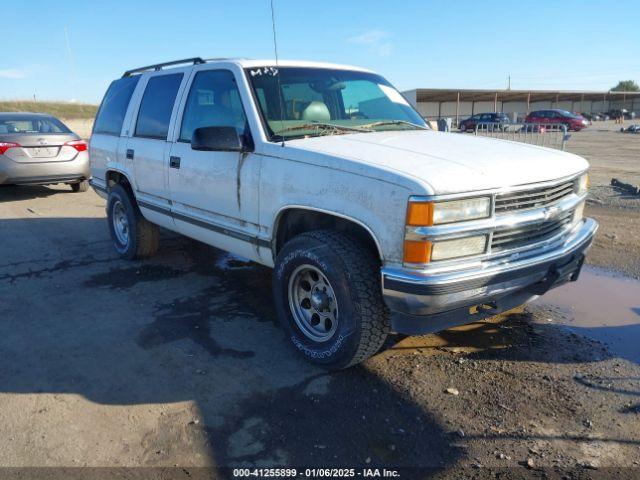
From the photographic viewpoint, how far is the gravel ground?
103 inches

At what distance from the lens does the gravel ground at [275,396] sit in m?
2.62

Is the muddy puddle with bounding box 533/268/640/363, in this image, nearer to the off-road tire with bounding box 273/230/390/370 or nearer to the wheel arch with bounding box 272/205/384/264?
the off-road tire with bounding box 273/230/390/370

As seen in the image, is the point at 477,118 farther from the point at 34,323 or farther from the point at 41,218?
the point at 34,323

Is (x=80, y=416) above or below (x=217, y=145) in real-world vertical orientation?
below

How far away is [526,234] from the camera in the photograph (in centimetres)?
312

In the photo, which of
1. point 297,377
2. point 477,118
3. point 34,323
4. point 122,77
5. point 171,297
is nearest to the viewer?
point 297,377

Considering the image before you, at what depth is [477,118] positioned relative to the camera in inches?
1542

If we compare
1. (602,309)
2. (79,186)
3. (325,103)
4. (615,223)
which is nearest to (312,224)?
(325,103)

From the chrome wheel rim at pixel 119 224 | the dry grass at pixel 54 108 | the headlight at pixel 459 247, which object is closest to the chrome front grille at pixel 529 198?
the headlight at pixel 459 247

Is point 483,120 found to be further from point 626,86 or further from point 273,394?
point 626,86

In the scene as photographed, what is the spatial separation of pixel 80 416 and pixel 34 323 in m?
1.63

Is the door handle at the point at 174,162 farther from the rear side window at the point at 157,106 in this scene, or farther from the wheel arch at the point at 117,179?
the wheel arch at the point at 117,179

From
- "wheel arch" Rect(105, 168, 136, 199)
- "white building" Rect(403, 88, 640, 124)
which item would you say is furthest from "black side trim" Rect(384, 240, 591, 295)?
"white building" Rect(403, 88, 640, 124)

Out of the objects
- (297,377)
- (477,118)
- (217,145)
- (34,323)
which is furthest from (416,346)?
(477,118)
